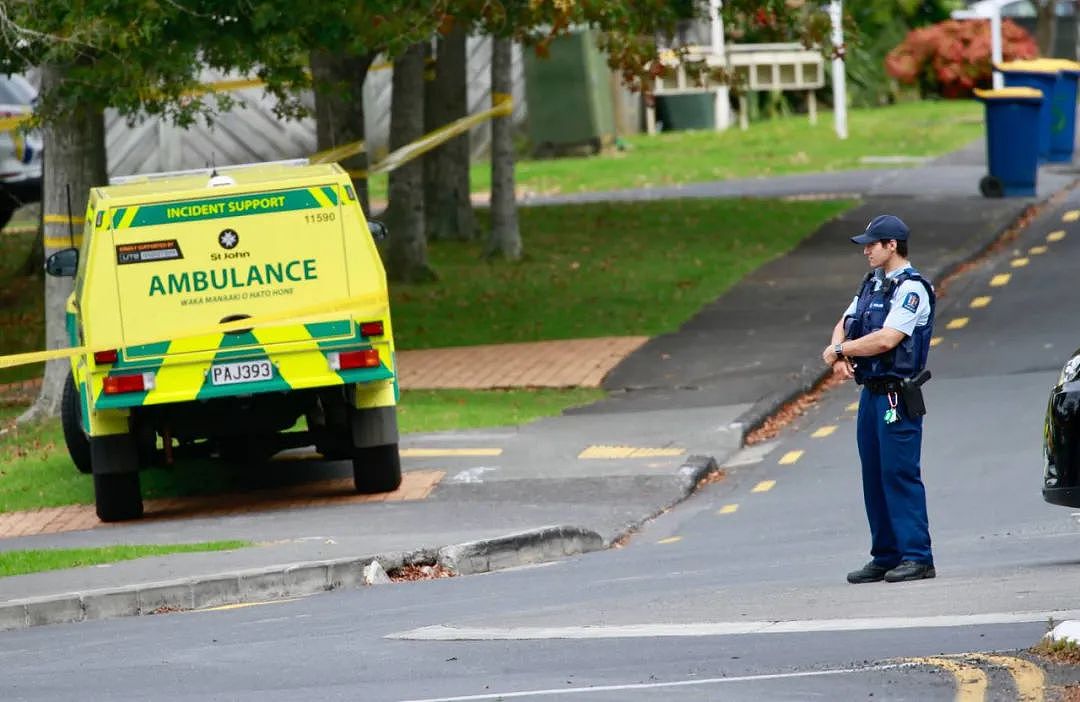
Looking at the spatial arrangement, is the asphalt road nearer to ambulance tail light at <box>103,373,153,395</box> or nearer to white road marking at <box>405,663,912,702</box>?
white road marking at <box>405,663,912,702</box>

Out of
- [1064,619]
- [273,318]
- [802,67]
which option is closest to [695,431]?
[273,318]

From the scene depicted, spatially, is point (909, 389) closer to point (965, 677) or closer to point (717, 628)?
point (717, 628)

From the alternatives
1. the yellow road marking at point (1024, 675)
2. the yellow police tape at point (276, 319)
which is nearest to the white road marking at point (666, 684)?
the yellow road marking at point (1024, 675)

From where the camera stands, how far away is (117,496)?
1362cm

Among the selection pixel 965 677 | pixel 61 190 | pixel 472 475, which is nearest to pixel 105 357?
pixel 472 475

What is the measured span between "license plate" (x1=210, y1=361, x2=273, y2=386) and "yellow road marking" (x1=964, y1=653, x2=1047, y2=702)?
658 cm

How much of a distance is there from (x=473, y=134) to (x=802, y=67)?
7.27 meters

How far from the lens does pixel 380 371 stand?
1334cm

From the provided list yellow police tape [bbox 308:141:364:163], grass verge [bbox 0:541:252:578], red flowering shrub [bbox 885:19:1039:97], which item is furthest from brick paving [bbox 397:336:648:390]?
red flowering shrub [bbox 885:19:1039:97]

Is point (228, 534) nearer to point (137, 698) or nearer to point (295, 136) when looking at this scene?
point (137, 698)

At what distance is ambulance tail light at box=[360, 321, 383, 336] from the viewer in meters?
13.3

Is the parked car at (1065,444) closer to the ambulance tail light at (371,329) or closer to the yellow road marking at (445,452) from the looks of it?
the ambulance tail light at (371,329)

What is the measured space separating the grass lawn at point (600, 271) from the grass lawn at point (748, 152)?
3973mm

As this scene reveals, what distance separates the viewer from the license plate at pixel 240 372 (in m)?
13.1
